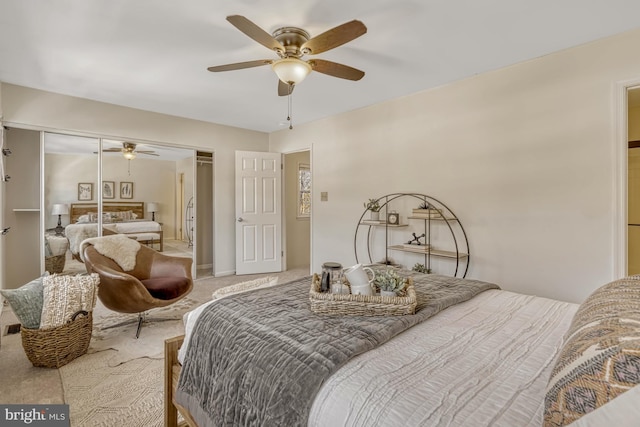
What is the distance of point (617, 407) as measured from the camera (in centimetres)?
52

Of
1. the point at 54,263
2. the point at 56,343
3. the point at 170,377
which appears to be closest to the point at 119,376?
the point at 56,343

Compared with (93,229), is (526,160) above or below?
above

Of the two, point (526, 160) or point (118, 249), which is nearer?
point (526, 160)

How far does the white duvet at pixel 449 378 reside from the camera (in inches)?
29.9

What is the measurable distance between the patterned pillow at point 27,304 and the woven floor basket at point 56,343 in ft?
0.18

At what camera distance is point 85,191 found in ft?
12.5

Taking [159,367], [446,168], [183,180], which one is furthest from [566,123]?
[183,180]

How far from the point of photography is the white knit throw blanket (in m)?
2.89

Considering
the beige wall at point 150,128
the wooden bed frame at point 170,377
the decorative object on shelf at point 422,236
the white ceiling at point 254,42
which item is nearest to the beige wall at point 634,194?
the white ceiling at point 254,42

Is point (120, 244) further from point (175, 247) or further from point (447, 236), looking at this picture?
point (447, 236)

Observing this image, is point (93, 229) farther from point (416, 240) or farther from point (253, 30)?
point (416, 240)

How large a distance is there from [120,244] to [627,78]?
15.0 feet

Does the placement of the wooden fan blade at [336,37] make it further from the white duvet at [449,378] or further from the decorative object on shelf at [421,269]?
the decorative object on shelf at [421,269]

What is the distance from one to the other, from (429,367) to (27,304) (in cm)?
264
